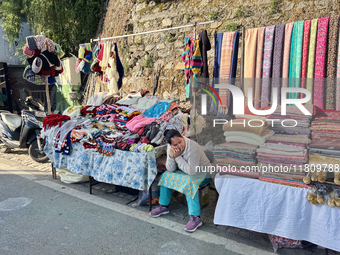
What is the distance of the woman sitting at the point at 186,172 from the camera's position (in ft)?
10.4

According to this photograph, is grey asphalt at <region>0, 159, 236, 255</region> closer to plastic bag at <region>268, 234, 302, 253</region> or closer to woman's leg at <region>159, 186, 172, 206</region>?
woman's leg at <region>159, 186, 172, 206</region>

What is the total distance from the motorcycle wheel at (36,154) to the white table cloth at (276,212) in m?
4.73

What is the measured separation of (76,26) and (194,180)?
964 centimetres

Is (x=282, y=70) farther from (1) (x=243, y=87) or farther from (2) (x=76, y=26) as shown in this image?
(2) (x=76, y=26)

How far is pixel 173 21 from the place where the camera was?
6211 mm

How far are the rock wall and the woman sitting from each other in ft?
8.13

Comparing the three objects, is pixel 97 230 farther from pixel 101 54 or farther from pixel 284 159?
pixel 101 54

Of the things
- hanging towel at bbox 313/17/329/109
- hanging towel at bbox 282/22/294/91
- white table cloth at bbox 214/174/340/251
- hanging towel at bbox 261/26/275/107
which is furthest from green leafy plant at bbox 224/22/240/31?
white table cloth at bbox 214/174/340/251

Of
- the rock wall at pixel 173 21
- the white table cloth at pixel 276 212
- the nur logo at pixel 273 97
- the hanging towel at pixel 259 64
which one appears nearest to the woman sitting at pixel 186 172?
the white table cloth at pixel 276 212

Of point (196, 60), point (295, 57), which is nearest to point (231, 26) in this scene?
point (196, 60)

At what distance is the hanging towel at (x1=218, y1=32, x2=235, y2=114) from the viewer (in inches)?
156

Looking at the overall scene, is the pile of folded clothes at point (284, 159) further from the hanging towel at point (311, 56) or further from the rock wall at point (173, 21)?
the rock wall at point (173, 21)

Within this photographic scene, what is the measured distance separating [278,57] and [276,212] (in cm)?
210

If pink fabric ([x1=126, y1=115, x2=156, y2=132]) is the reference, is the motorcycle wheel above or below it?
below
